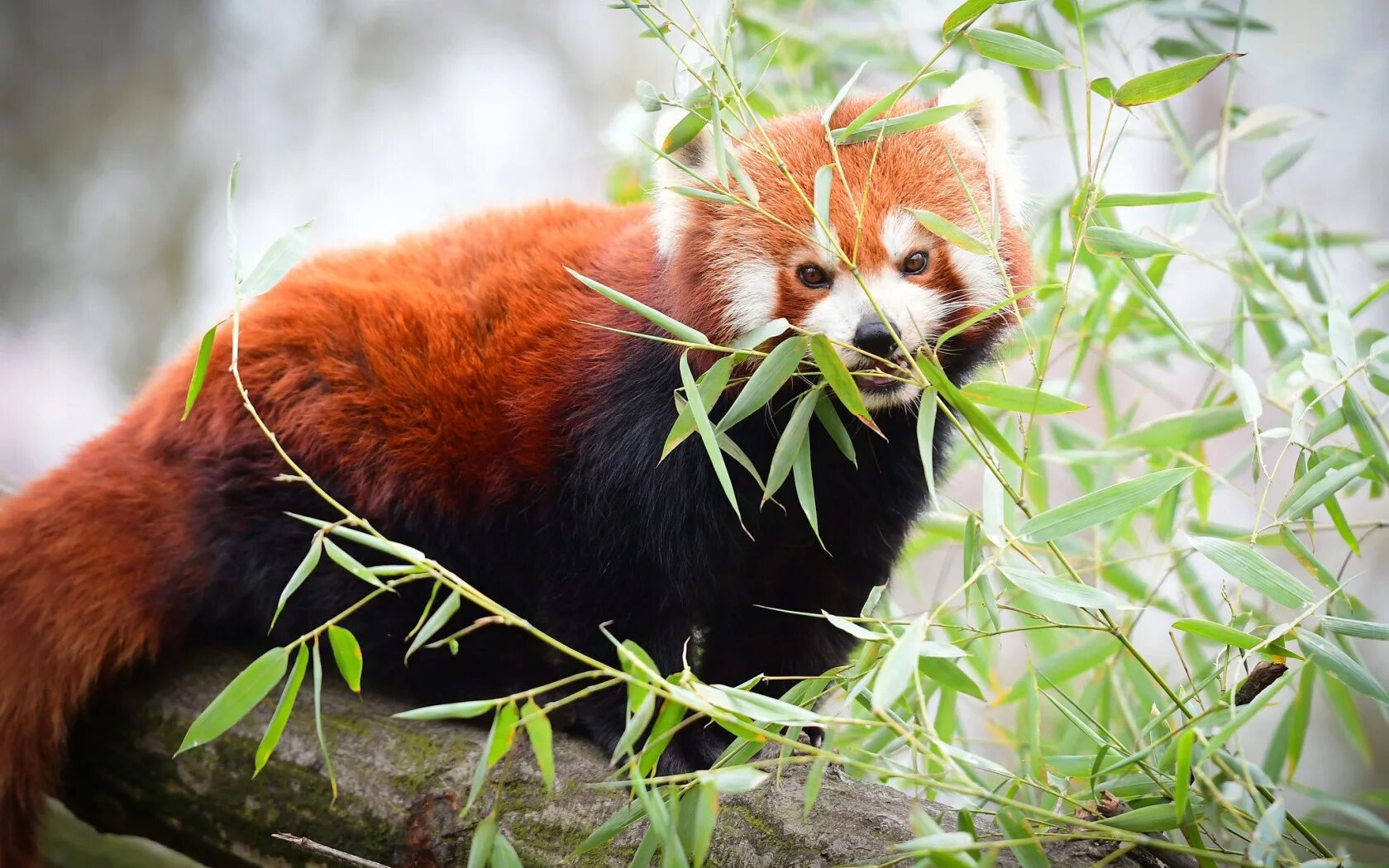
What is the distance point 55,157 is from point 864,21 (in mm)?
4393

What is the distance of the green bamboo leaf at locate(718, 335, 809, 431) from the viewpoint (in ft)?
4.71

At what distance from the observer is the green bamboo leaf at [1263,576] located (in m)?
1.44

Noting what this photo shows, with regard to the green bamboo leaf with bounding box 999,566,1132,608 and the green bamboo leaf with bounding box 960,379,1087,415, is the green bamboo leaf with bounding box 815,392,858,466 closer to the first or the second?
the green bamboo leaf with bounding box 960,379,1087,415

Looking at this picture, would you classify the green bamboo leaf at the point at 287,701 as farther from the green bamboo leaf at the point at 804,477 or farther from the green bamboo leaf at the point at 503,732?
the green bamboo leaf at the point at 804,477

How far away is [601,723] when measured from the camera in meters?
1.99

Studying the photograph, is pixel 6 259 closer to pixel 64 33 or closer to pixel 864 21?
pixel 64 33

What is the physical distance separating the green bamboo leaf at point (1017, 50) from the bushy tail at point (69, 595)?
177 cm

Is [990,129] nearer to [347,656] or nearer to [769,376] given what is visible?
[769,376]

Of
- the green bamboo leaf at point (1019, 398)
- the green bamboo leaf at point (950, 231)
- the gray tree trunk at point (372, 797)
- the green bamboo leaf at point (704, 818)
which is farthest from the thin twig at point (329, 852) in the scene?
the green bamboo leaf at point (950, 231)

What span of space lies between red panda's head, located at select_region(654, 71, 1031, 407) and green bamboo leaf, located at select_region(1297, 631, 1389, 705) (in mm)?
716

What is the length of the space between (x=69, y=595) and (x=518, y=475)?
0.90 metres

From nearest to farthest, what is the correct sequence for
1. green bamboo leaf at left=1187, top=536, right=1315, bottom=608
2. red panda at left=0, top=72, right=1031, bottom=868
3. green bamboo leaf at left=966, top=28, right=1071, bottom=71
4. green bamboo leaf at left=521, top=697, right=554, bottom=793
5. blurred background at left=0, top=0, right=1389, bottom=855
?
green bamboo leaf at left=521, top=697, right=554, bottom=793, green bamboo leaf at left=1187, top=536, right=1315, bottom=608, green bamboo leaf at left=966, top=28, right=1071, bottom=71, red panda at left=0, top=72, right=1031, bottom=868, blurred background at left=0, top=0, right=1389, bottom=855

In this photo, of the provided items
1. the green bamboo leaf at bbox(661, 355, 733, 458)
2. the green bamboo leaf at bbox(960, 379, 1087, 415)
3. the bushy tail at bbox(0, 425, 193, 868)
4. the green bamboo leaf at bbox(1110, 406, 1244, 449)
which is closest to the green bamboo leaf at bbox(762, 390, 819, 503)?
the green bamboo leaf at bbox(661, 355, 733, 458)

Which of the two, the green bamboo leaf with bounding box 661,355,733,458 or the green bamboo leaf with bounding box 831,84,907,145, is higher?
the green bamboo leaf with bounding box 831,84,907,145
